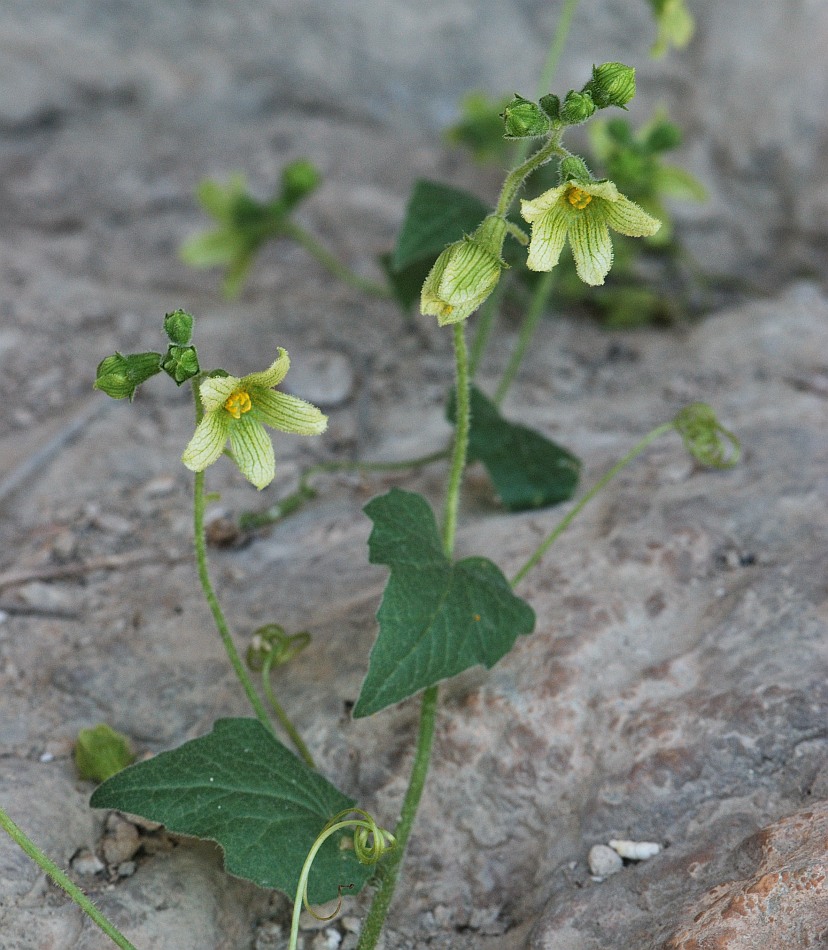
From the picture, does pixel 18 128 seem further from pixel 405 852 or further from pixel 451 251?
pixel 405 852

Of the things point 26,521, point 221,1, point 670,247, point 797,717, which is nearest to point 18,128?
point 221,1

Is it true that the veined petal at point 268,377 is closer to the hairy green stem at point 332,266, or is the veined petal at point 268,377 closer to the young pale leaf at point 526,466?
the young pale leaf at point 526,466

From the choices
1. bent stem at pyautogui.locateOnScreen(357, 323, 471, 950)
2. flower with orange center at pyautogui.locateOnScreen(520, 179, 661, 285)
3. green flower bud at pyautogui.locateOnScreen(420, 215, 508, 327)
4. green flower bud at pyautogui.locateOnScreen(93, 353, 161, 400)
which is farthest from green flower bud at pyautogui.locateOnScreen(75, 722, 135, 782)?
flower with orange center at pyautogui.locateOnScreen(520, 179, 661, 285)

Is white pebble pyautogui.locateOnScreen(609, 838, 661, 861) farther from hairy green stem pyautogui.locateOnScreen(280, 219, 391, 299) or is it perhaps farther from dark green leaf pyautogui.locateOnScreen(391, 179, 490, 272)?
hairy green stem pyautogui.locateOnScreen(280, 219, 391, 299)

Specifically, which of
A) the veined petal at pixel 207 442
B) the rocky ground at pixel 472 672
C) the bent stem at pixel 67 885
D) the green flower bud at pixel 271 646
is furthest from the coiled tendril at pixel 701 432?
the bent stem at pixel 67 885

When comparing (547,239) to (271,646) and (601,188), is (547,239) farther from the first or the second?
(271,646)
